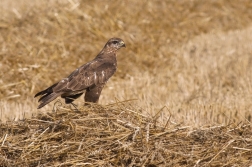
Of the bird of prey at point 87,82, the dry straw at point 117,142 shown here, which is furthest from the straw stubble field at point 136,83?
the bird of prey at point 87,82

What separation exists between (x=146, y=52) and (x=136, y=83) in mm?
2113

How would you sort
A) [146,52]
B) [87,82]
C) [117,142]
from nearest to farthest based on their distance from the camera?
[117,142] → [87,82] → [146,52]

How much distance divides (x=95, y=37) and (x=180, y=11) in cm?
391

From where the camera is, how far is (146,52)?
1227 cm

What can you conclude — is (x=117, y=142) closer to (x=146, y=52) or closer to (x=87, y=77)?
(x=87, y=77)

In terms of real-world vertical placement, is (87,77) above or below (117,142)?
above

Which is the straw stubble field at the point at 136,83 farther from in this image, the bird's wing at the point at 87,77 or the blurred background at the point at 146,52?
the bird's wing at the point at 87,77

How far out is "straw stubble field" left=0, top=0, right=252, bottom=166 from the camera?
5426 millimetres

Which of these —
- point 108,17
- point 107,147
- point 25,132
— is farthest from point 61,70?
point 107,147

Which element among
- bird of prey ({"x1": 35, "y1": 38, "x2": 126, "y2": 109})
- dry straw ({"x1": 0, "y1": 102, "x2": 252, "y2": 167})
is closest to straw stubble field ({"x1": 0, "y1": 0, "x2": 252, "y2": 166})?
dry straw ({"x1": 0, "y1": 102, "x2": 252, "y2": 167})

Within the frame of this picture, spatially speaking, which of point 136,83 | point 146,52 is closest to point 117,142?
point 136,83

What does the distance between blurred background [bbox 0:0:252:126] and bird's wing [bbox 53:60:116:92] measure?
0.72 m

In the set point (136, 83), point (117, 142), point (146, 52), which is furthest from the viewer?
point (146, 52)

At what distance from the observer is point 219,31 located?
14.9 meters
